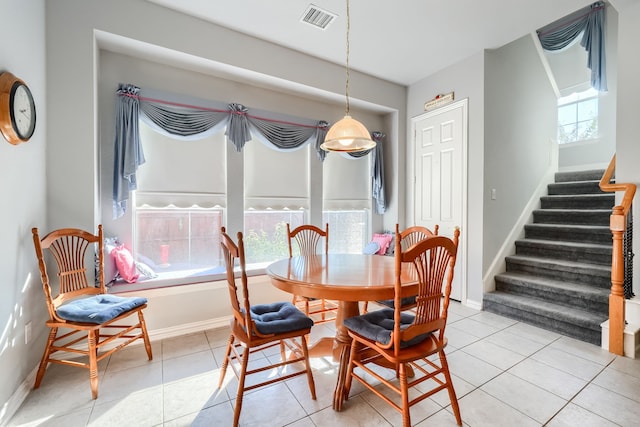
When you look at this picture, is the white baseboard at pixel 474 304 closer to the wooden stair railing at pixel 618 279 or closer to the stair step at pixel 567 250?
the stair step at pixel 567 250

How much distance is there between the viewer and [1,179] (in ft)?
5.38

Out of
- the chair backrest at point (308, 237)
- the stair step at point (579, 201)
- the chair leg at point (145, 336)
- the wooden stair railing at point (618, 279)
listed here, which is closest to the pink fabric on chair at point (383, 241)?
the chair backrest at point (308, 237)

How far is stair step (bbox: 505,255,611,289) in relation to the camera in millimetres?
2932

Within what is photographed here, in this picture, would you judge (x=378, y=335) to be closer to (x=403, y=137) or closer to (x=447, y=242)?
(x=447, y=242)

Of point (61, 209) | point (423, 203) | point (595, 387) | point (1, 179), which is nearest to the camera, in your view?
point (1, 179)

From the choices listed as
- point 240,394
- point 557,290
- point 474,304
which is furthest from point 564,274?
point 240,394

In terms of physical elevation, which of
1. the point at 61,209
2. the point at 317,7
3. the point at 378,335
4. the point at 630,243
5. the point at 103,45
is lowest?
the point at 378,335

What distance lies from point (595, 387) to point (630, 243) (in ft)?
4.49

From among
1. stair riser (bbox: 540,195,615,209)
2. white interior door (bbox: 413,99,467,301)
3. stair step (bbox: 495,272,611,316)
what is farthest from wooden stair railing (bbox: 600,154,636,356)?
stair riser (bbox: 540,195,615,209)

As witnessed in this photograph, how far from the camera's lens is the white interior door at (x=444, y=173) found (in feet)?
11.8

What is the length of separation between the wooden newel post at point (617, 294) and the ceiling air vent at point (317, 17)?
2.97m

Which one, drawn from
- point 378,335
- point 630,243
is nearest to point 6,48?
point 378,335

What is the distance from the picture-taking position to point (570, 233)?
3.57 meters

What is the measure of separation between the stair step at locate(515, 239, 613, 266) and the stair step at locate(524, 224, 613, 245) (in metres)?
0.10
